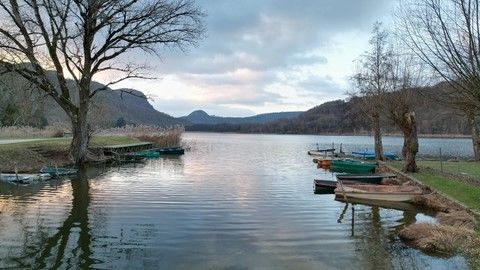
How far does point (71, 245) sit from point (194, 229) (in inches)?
141

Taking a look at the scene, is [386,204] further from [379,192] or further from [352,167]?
[352,167]

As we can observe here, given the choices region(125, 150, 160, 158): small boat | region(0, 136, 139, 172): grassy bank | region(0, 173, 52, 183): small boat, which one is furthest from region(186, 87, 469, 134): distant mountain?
region(0, 136, 139, 172): grassy bank

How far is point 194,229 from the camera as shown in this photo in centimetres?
1303

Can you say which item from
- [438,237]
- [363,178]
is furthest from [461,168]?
[438,237]

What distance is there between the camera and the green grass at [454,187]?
15.9 meters

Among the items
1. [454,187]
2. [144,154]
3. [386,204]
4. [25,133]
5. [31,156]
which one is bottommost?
[386,204]

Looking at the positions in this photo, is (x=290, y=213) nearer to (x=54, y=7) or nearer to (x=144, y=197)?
(x=144, y=197)

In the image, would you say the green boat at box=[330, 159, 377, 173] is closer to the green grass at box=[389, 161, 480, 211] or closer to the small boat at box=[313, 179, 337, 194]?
the green grass at box=[389, 161, 480, 211]

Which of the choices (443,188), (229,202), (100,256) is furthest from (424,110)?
(100,256)

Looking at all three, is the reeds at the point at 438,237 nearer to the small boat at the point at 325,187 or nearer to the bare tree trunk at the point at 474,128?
the bare tree trunk at the point at 474,128

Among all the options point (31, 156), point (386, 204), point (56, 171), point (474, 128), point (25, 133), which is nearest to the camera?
point (386, 204)

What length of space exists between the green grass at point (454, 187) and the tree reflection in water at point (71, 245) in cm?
1204

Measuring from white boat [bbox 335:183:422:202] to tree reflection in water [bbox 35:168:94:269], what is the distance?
1086 centimetres

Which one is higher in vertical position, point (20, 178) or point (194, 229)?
point (20, 178)
